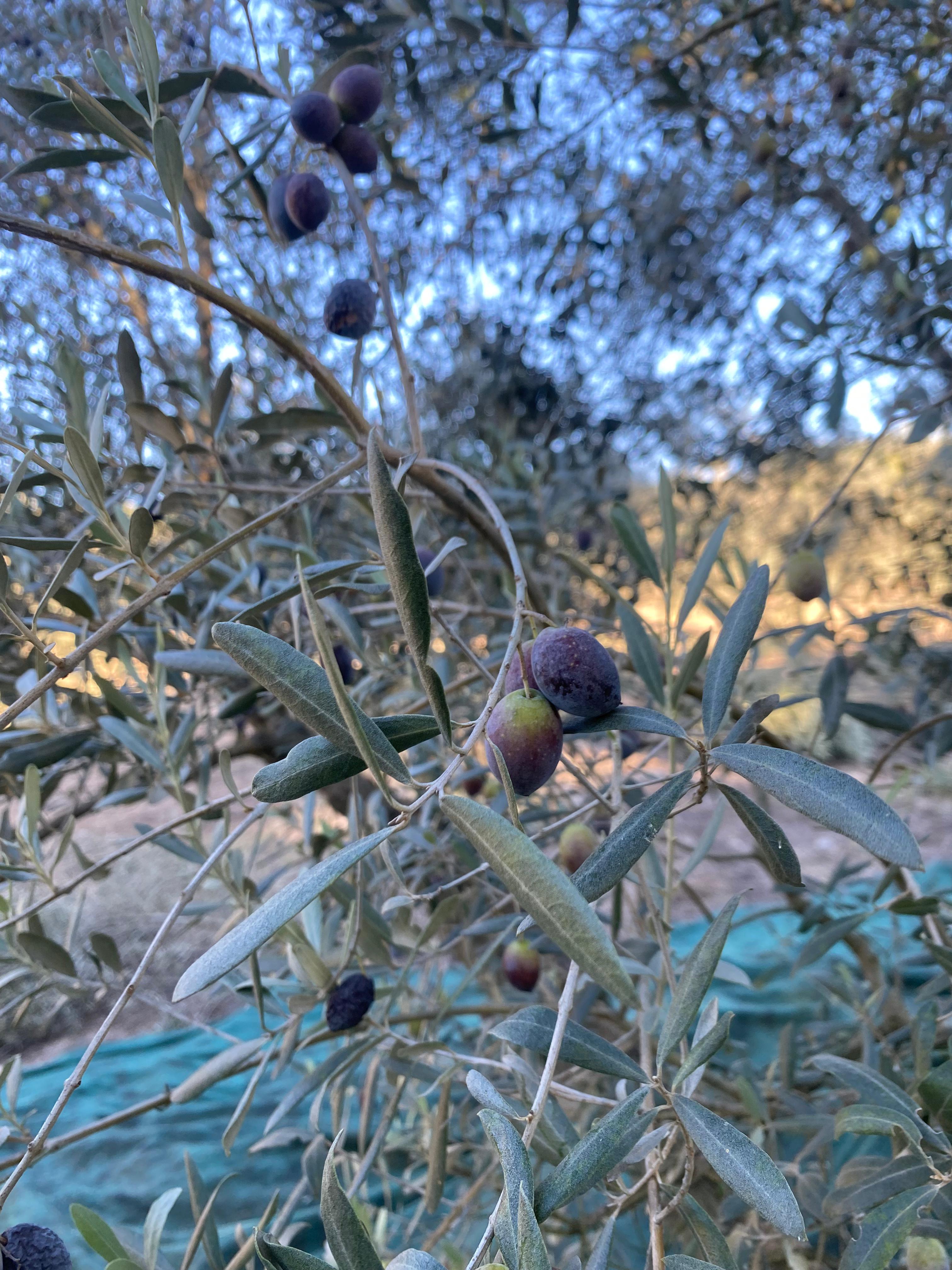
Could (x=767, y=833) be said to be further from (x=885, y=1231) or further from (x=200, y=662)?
(x=200, y=662)

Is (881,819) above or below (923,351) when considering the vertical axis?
below

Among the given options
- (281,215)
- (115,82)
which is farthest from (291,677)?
(281,215)

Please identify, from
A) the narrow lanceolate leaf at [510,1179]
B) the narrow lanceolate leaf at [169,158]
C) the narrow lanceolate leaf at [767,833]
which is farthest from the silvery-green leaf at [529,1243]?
the narrow lanceolate leaf at [169,158]

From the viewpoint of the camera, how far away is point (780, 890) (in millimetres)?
1589

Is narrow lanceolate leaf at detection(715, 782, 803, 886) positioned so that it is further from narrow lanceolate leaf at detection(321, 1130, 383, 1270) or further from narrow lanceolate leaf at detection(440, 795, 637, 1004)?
narrow lanceolate leaf at detection(321, 1130, 383, 1270)

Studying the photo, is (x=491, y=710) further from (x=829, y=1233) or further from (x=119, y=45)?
(x=119, y=45)

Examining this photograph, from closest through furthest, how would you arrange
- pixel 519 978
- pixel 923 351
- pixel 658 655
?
pixel 658 655
pixel 519 978
pixel 923 351

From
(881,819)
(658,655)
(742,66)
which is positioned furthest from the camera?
(742,66)

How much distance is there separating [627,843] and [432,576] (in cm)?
57

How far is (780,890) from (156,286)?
120 inches

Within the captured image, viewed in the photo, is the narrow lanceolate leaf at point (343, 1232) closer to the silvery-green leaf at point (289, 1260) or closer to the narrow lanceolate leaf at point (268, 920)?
the silvery-green leaf at point (289, 1260)

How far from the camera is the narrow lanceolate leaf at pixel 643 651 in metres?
0.68

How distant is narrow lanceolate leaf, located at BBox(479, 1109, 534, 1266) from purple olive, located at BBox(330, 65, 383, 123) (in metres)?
0.89

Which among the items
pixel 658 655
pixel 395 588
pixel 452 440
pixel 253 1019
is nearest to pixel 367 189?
pixel 452 440
